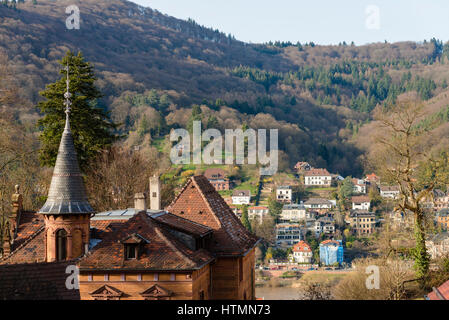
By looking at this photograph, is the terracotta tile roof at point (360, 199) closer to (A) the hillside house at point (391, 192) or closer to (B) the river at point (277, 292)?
(A) the hillside house at point (391, 192)

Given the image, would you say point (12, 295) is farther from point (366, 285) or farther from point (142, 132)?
point (142, 132)

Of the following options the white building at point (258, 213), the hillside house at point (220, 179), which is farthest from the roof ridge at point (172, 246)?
the hillside house at point (220, 179)

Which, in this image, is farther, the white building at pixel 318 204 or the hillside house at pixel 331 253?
the white building at pixel 318 204

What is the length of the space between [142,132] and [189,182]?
124613 mm

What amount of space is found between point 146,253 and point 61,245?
332 cm

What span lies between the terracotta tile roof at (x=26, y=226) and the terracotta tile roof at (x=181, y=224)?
5.62 meters

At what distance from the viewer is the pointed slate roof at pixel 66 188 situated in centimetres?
2277

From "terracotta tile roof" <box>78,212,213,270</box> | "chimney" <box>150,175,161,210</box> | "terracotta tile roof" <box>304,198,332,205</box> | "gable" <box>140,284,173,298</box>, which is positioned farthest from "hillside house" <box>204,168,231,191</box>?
"gable" <box>140,284,173,298</box>

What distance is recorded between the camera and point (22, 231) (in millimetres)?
27203

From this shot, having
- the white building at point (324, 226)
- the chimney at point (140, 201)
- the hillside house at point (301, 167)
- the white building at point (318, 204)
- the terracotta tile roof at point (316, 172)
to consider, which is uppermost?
the hillside house at point (301, 167)

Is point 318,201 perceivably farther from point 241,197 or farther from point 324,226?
point 241,197

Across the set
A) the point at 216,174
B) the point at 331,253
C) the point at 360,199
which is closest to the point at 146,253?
the point at 331,253
